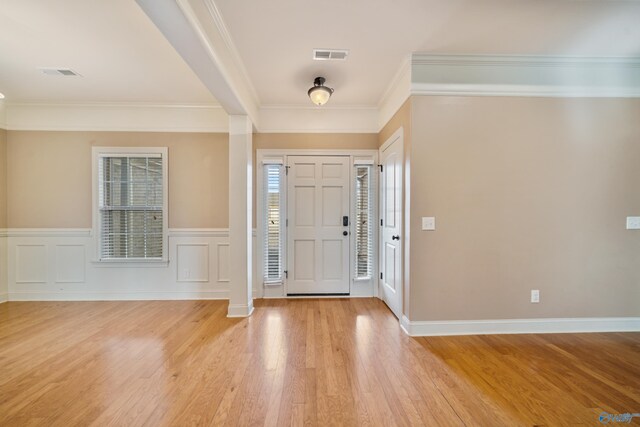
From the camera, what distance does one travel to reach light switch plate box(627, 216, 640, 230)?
8.80 feet

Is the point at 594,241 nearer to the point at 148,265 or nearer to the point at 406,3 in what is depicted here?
the point at 406,3

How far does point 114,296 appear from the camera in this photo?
3.70 metres

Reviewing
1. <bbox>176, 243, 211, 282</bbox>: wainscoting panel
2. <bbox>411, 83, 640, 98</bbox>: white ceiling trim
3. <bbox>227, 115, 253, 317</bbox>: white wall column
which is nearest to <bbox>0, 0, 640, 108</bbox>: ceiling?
<bbox>411, 83, 640, 98</bbox>: white ceiling trim

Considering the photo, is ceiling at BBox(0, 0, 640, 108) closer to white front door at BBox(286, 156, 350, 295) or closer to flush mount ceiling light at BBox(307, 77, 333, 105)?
flush mount ceiling light at BBox(307, 77, 333, 105)

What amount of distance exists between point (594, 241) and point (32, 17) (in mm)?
5454

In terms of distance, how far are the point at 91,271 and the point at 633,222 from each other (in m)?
6.59

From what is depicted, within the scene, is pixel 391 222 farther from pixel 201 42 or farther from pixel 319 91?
pixel 201 42

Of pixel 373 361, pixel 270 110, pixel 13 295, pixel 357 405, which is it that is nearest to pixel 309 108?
pixel 270 110

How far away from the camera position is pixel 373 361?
2166mm

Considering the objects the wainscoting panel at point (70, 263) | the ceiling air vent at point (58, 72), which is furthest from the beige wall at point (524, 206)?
the wainscoting panel at point (70, 263)

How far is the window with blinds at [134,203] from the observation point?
3.73 m

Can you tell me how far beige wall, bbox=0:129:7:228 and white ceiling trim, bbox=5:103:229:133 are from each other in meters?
0.18

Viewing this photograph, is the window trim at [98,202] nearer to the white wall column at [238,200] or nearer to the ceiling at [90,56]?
the ceiling at [90,56]

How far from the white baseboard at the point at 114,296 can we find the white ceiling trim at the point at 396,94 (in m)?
3.36
